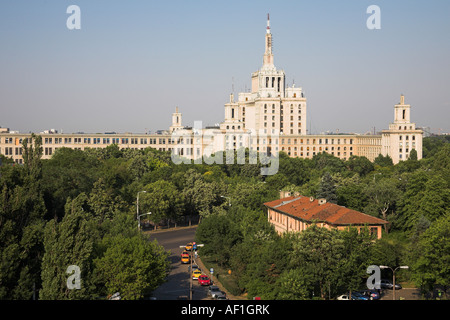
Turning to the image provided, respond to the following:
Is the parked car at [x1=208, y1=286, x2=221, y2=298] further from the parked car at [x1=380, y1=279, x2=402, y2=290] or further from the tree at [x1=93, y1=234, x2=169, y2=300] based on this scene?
the parked car at [x1=380, y1=279, x2=402, y2=290]

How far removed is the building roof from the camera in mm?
52688

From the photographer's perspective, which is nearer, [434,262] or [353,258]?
[434,262]

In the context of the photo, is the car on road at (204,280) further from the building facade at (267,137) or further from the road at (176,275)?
the building facade at (267,137)

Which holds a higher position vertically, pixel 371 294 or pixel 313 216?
pixel 313 216

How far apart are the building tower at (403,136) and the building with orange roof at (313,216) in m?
86.1

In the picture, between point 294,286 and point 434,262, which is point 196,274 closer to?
point 294,286

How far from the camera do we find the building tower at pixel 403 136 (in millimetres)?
151000

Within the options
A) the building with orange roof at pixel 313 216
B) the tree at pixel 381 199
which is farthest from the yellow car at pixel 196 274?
the tree at pixel 381 199

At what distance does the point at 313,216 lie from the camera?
5472 centimetres

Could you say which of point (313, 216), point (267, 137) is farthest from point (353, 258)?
point (267, 137)

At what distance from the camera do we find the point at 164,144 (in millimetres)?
170625

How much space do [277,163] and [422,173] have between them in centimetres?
5207

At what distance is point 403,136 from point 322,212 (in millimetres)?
101186
